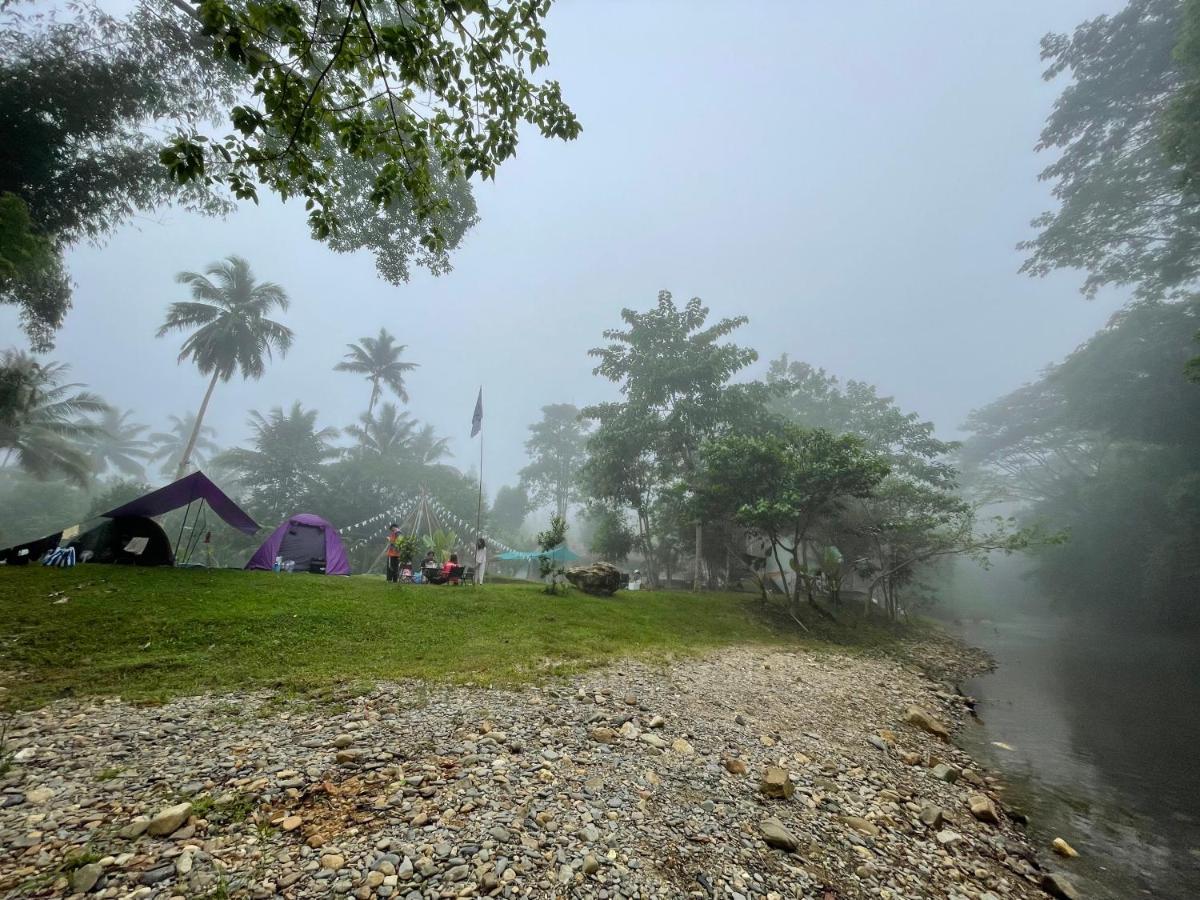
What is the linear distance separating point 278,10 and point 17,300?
20.3 meters

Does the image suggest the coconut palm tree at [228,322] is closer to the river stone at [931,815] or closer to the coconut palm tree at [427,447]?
the coconut palm tree at [427,447]

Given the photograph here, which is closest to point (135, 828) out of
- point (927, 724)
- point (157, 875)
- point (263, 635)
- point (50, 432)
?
point (157, 875)

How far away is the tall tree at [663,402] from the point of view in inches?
938

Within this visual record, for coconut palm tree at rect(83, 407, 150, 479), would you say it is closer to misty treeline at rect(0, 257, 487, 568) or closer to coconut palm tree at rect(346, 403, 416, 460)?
misty treeline at rect(0, 257, 487, 568)

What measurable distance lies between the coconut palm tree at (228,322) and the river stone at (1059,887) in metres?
43.3

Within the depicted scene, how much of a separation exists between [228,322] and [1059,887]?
149ft

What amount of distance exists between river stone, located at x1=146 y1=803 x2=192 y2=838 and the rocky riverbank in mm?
11

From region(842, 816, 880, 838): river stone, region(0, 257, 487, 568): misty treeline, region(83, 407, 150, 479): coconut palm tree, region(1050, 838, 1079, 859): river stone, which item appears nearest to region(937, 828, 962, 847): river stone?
region(842, 816, 880, 838): river stone

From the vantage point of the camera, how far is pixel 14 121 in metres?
11.6

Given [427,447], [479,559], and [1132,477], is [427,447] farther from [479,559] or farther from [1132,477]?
[1132,477]

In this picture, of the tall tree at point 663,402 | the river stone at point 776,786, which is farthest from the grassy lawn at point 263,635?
the tall tree at point 663,402

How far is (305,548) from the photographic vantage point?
53.1ft

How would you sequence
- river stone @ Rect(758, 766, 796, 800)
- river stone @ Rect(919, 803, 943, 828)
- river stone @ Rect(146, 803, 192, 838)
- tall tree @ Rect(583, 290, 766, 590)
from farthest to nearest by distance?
tall tree @ Rect(583, 290, 766, 590) → river stone @ Rect(919, 803, 943, 828) → river stone @ Rect(758, 766, 796, 800) → river stone @ Rect(146, 803, 192, 838)

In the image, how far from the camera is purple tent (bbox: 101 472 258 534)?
12.4 meters
